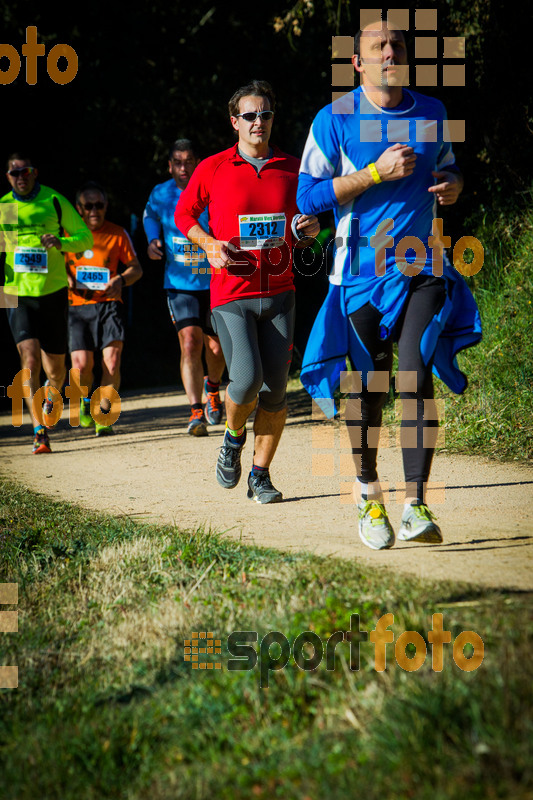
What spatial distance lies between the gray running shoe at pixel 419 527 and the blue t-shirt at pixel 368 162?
1094 millimetres

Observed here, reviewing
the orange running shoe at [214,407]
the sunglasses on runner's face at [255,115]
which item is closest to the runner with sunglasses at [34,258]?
the orange running shoe at [214,407]

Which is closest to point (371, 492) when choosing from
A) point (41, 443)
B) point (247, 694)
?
point (247, 694)

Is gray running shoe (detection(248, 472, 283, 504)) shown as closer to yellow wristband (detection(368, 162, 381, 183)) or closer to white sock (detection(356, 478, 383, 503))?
white sock (detection(356, 478, 383, 503))

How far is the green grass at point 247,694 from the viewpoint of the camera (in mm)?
2396

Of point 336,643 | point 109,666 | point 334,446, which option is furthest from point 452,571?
point 334,446

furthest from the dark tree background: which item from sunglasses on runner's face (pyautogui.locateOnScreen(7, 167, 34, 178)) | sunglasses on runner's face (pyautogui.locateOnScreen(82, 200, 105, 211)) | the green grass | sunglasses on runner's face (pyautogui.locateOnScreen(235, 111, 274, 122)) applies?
the green grass

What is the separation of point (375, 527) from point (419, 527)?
28 centimetres

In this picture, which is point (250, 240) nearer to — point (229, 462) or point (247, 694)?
point (229, 462)

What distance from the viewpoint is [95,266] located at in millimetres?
9148

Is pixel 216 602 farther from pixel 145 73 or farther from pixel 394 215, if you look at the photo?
pixel 145 73

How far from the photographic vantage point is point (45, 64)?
16.2 metres

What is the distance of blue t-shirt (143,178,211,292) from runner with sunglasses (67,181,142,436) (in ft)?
1.70

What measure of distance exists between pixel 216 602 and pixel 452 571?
0.97m

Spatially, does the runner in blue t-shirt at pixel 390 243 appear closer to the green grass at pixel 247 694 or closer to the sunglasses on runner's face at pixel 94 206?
the green grass at pixel 247 694
